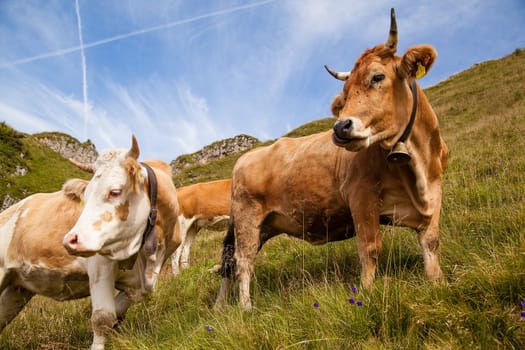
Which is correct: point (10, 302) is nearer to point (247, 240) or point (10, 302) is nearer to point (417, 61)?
point (247, 240)

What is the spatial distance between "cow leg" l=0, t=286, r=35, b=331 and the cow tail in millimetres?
2564

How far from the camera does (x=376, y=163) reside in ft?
11.9

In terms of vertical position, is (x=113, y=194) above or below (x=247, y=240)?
above

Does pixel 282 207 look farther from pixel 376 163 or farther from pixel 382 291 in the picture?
pixel 382 291

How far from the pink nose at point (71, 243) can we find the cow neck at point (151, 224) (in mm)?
998

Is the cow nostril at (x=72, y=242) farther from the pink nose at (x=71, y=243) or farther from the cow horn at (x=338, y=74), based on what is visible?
the cow horn at (x=338, y=74)

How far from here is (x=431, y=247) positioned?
353cm

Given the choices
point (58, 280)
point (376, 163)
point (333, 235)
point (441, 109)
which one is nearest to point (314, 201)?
point (333, 235)

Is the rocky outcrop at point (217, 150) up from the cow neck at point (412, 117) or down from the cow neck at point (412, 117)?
up

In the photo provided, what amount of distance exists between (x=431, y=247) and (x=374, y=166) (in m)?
0.91

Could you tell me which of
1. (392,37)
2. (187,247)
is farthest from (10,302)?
(187,247)

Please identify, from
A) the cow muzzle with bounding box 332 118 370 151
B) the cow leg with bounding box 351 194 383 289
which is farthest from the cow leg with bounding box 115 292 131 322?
the cow muzzle with bounding box 332 118 370 151

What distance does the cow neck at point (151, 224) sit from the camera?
14.0 ft

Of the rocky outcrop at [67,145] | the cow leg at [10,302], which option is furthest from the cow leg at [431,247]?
the rocky outcrop at [67,145]
